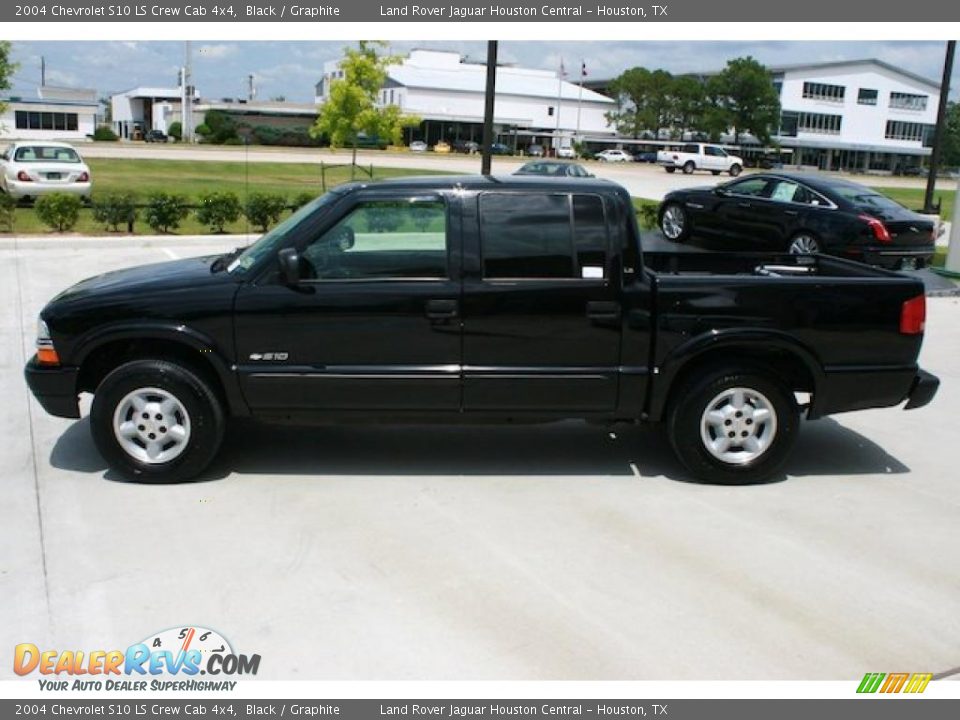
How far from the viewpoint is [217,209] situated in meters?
18.1

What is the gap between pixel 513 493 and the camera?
235 inches

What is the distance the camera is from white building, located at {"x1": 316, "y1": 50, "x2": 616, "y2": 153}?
10262cm

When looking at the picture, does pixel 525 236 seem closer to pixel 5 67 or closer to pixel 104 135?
pixel 5 67

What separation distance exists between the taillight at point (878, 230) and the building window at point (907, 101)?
10862cm

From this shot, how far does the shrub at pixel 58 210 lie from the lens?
1706 cm

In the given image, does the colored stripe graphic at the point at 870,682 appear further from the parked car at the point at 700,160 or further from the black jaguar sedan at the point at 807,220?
the parked car at the point at 700,160

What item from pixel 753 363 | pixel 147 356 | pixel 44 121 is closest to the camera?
pixel 147 356

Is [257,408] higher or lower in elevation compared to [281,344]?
lower

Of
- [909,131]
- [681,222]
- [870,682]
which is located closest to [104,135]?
[681,222]

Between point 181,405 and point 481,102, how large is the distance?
105328mm

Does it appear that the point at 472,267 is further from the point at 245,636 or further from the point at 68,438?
the point at 68,438

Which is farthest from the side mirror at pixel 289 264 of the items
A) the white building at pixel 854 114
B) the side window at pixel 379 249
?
the white building at pixel 854 114

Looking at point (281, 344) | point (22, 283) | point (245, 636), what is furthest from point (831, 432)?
point (22, 283)

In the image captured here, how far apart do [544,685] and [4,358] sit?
6742mm
